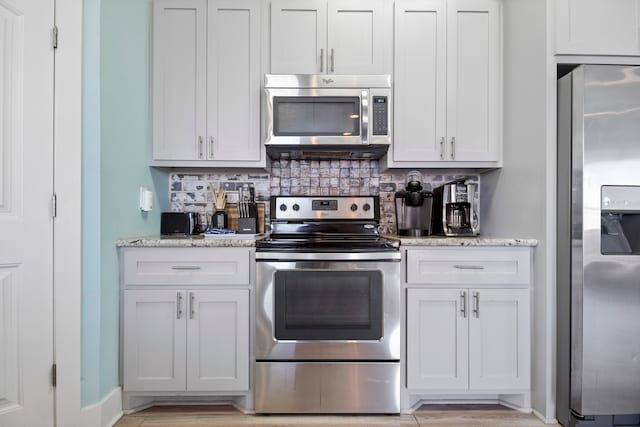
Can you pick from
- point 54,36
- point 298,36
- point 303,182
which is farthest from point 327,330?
point 54,36

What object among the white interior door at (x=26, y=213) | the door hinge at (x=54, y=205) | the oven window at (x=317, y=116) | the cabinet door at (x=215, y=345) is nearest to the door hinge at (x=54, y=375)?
the white interior door at (x=26, y=213)

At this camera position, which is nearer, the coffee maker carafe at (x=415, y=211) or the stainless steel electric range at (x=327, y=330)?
the stainless steel electric range at (x=327, y=330)

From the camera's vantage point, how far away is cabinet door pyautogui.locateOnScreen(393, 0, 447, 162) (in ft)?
6.85

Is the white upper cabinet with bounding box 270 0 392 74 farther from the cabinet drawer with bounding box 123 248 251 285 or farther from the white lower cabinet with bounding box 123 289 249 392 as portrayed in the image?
the white lower cabinet with bounding box 123 289 249 392

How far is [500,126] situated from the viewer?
2107mm

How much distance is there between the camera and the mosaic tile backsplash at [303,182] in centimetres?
242

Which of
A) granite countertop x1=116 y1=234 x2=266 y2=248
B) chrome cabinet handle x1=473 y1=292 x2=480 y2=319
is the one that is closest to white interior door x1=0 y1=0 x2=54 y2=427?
granite countertop x1=116 y1=234 x2=266 y2=248

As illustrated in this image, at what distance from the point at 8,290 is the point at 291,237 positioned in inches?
53.6

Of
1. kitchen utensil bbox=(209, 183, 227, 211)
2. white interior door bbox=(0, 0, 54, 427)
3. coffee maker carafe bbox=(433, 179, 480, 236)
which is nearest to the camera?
white interior door bbox=(0, 0, 54, 427)

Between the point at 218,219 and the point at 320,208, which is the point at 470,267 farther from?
the point at 218,219

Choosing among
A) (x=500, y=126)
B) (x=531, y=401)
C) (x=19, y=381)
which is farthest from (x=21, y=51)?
(x=531, y=401)

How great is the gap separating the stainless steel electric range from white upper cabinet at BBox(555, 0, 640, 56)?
4.44 ft

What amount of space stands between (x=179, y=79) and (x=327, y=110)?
89 cm

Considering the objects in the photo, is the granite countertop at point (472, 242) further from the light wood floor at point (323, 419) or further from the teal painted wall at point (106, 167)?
the teal painted wall at point (106, 167)
